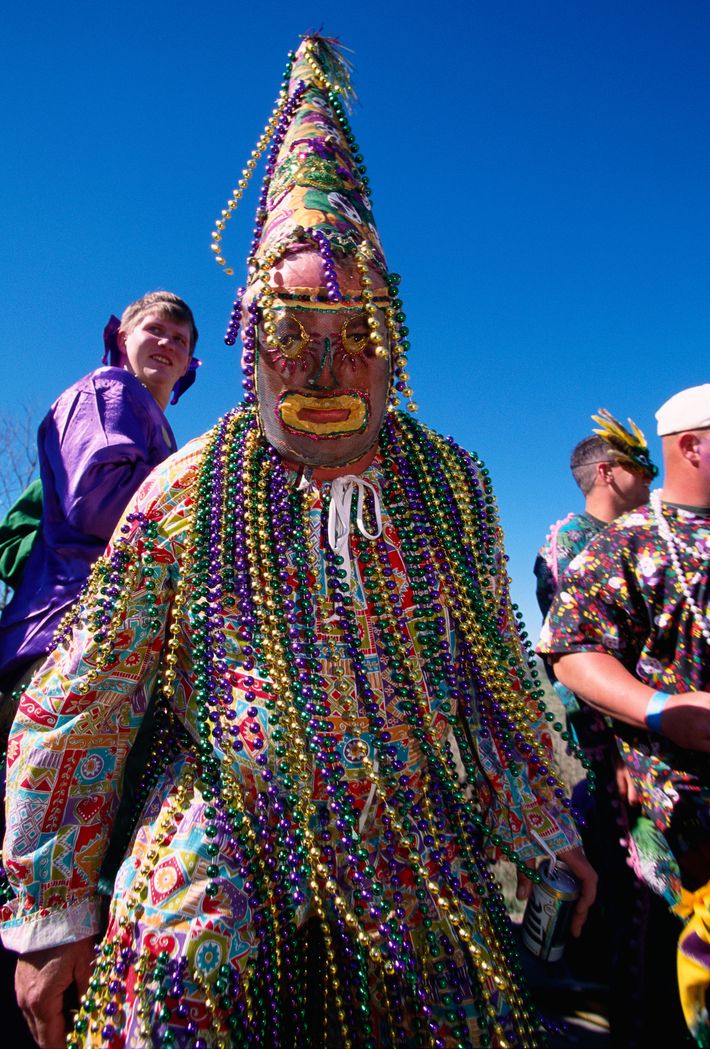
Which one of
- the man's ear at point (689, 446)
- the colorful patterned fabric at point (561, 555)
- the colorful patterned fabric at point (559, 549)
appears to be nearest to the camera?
the man's ear at point (689, 446)

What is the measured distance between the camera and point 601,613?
220 cm

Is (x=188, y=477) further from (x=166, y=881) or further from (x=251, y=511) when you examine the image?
(x=166, y=881)

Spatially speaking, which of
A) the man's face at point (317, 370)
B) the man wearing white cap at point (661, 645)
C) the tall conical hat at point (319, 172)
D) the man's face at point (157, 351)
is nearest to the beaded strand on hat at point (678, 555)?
the man wearing white cap at point (661, 645)

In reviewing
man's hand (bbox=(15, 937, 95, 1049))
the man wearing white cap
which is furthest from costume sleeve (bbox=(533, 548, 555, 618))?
man's hand (bbox=(15, 937, 95, 1049))

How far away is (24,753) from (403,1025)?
992 millimetres

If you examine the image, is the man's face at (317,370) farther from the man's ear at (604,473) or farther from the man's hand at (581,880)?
the man's ear at (604,473)

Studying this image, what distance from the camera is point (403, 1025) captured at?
1486mm

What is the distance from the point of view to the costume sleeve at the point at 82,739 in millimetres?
1517

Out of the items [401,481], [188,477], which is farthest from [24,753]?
[401,481]

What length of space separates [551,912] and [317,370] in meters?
1.38

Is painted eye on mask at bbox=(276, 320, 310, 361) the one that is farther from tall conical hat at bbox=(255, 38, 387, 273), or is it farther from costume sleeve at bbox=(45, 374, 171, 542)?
costume sleeve at bbox=(45, 374, 171, 542)

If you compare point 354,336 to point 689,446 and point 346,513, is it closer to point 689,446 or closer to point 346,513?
point 346,513

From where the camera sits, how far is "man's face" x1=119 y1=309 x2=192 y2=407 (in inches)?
114

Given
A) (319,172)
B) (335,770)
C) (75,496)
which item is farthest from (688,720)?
(75,496)
